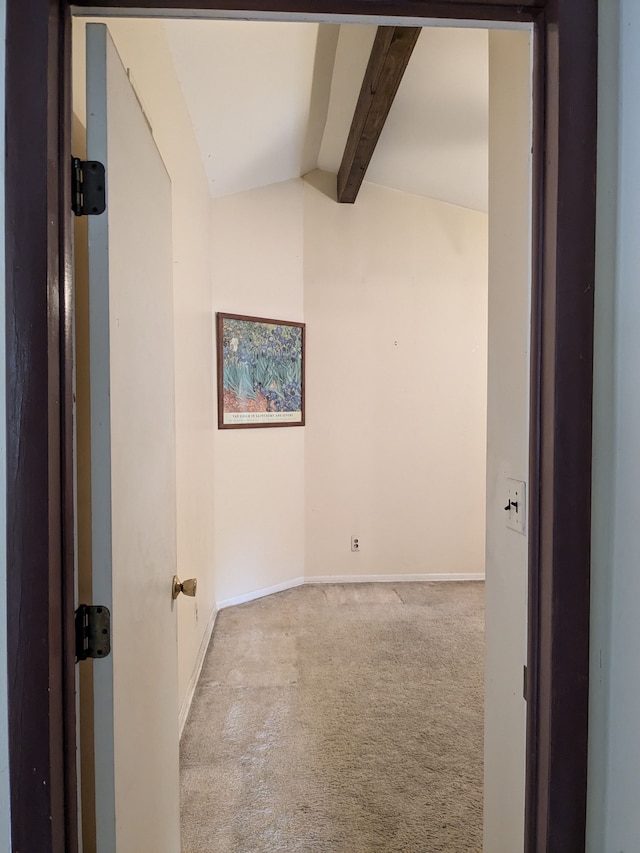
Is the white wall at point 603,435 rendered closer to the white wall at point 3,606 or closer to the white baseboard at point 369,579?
the white wall at point 3,606

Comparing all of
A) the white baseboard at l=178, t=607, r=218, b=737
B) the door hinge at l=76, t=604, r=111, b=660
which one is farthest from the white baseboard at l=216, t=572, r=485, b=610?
the door hinge at l=76, t=604, r=111, b=660

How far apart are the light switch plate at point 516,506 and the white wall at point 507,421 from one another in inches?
0.7

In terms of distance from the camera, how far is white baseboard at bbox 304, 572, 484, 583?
13.1 feet

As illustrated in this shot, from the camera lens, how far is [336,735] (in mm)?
2070

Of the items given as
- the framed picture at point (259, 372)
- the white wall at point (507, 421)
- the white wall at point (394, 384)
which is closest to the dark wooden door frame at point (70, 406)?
the white wall at point (507, 421)

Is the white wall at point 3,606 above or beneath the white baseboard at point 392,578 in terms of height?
above

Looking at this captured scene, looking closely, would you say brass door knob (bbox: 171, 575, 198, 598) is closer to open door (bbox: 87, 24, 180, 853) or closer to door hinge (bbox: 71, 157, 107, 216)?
open door (bbox: 87, 24, 180, 853)

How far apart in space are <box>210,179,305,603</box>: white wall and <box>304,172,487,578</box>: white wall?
0.47 ft

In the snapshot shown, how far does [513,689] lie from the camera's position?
1142 mm

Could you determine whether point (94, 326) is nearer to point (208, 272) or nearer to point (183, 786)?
point (183, 786)

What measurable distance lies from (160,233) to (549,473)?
1077 mm

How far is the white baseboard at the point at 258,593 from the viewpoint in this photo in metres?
3.42

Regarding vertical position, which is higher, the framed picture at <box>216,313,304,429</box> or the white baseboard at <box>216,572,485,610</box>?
the framed picture at <box>216,313,304,429</box>

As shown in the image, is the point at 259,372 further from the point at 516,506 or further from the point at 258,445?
the point at 516,506
